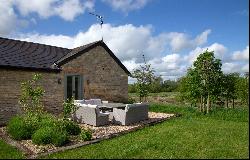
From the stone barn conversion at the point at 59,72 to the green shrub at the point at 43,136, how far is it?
18.4ft

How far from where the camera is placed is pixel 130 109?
15.0 m

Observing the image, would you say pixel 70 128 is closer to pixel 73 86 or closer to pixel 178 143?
pixel 178 143

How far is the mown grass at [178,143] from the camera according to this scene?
930cm

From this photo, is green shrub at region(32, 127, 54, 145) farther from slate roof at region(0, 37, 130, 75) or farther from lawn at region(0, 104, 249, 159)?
slate roof at region(0, 37, 130, 75)

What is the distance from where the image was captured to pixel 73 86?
19.8m

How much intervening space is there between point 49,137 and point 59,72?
8.42 metres

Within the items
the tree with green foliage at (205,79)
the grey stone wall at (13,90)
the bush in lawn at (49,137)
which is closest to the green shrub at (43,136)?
the bush in lawn at (49,137)

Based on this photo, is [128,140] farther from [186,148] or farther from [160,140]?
[186,148]

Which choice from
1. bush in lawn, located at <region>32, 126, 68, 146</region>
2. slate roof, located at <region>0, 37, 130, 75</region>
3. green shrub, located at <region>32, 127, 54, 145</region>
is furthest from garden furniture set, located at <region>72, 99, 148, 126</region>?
slate roof, located at <region>0, 37, 130, 75</region>

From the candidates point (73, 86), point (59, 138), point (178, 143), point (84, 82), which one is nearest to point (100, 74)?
point (84, 82)

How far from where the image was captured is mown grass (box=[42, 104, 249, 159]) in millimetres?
9305

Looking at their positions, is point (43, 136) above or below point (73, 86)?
below

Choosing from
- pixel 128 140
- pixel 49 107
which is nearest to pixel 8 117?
pixel 49 107

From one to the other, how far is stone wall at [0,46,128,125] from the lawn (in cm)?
546
